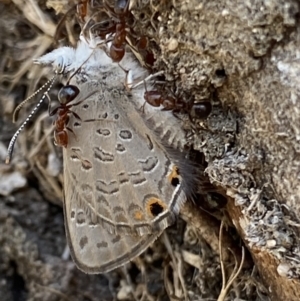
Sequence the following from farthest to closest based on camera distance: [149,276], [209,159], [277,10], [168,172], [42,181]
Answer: [42,181], [149,276], [168,172], [209,159], [277,10]

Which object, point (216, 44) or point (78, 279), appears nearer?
point (216, 44)

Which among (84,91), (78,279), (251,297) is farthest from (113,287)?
(84,91)

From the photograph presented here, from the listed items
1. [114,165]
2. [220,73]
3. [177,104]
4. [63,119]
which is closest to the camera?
[220,73]

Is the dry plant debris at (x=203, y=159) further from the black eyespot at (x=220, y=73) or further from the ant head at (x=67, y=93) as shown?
the ant head at (x=67, y=93)

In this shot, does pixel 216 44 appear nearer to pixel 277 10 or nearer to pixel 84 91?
pixel 277 10

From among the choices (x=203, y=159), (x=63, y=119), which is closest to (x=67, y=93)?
(x=63, y=119)

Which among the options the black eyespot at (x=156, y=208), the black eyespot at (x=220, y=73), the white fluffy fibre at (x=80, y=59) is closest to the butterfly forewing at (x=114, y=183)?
the black eyespot at (x=156, y=208)

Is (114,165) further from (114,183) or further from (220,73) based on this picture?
(220,73)
